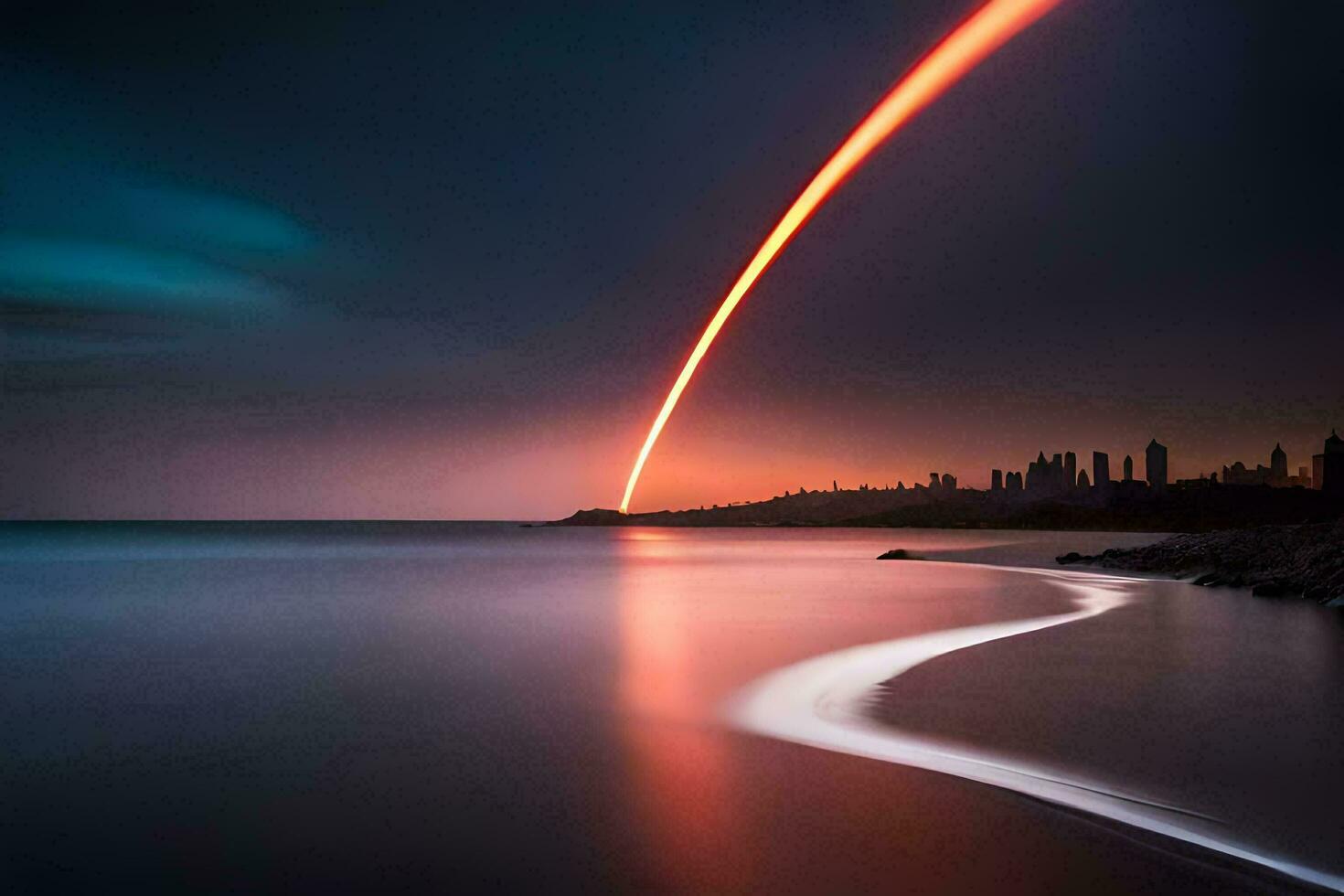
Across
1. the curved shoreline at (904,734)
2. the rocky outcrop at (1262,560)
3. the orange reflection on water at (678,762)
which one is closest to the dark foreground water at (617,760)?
the orange reflection on water at (678,762)

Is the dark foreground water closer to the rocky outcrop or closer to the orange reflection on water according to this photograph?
the orange reflection on water

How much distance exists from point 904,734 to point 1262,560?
20.1m

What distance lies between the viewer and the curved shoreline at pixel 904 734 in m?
5.02

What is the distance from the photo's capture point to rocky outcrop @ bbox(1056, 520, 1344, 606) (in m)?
18.8

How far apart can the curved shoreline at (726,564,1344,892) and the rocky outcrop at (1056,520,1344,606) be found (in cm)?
737

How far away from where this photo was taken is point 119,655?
13.2m

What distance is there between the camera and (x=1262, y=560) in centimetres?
2328

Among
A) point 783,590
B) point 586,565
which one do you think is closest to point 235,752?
point 783,590

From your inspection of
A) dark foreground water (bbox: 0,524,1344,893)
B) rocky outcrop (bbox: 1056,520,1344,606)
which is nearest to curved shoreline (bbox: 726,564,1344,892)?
dark foreground water (bbox: 0,524,1344,893)

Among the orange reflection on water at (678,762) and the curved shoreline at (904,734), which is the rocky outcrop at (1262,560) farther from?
the orange reflection on water at (678,762)

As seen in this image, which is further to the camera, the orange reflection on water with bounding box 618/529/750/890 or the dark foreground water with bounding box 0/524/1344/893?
the orange reflection on water with bounding box 618/529/750/890

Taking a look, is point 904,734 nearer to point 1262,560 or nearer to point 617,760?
point 617,760

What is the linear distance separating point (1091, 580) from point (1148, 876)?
964 inches

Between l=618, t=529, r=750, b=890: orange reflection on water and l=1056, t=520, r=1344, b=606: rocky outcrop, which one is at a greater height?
l=1056, t=520, r=1344, b=606: rocky outcrop
